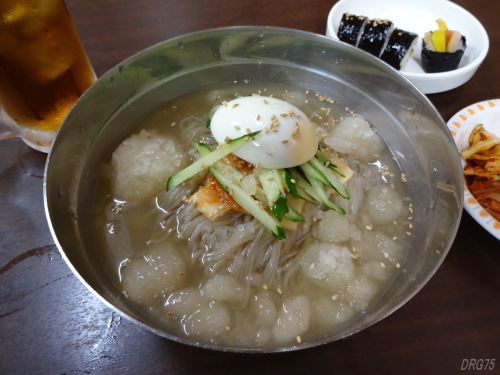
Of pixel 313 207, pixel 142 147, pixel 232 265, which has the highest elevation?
pixel 142 147

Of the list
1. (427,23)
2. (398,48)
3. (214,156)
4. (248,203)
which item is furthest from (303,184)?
(427,23)

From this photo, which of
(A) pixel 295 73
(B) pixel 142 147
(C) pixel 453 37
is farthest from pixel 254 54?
(C) pixel 453 37

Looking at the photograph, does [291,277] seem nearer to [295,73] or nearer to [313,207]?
[313,207]

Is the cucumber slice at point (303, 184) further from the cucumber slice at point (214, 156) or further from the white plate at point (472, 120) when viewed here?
the white plate at point (472, 120)

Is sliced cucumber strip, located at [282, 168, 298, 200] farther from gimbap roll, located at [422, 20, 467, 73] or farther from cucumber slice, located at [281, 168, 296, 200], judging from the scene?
gimbap roll, located at [422, 20, 467, 73]

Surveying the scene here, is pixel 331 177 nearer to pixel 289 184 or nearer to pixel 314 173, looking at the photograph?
pixel 314 173

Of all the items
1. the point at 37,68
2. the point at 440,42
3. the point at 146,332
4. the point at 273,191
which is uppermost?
the point at 440,42
